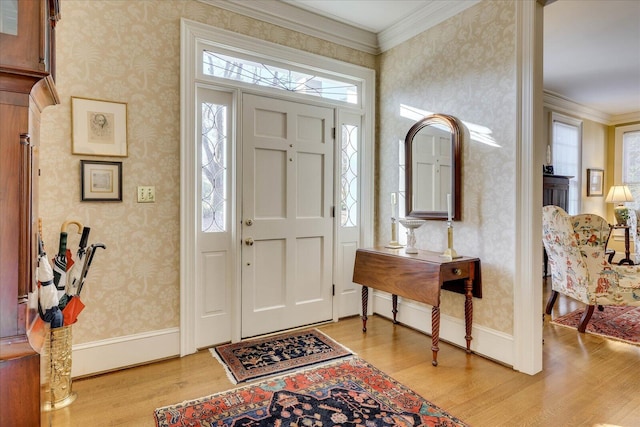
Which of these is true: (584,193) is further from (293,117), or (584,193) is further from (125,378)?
(125,378)

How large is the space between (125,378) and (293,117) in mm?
2233

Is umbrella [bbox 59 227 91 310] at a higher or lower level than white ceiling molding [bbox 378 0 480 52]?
lower

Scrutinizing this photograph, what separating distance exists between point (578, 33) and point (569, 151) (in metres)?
2.90

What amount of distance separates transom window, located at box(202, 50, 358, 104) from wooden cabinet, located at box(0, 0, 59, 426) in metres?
1.63

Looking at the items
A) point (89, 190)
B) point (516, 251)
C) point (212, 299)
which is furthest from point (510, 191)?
point (89, 190)

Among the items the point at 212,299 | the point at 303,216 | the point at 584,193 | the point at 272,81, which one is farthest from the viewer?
the point at 584,193

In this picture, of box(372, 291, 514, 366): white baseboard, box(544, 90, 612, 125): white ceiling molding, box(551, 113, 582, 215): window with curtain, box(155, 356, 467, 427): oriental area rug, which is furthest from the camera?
box(551, 113, 582, 215): window with curtain

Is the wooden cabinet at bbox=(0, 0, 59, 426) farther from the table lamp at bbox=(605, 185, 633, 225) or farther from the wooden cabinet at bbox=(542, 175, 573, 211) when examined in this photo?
the table lamp at bbox=(605, 185, 633, 225)

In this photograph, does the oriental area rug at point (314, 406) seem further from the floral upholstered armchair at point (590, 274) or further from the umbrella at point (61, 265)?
the floral upholstered armchair at point (590, 274)

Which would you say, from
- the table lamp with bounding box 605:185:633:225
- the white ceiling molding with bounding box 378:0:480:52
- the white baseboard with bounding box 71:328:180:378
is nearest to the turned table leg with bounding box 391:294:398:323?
the white baseboard with bounding box 71:328:180:378

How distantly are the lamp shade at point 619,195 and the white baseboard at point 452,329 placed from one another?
16.0 feet

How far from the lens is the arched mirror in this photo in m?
2.75

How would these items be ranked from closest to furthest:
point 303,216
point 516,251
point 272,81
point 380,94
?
1. point 516,251
2. point 272,81
3. point 303,216
4. point 380,94

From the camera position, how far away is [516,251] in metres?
2.38
